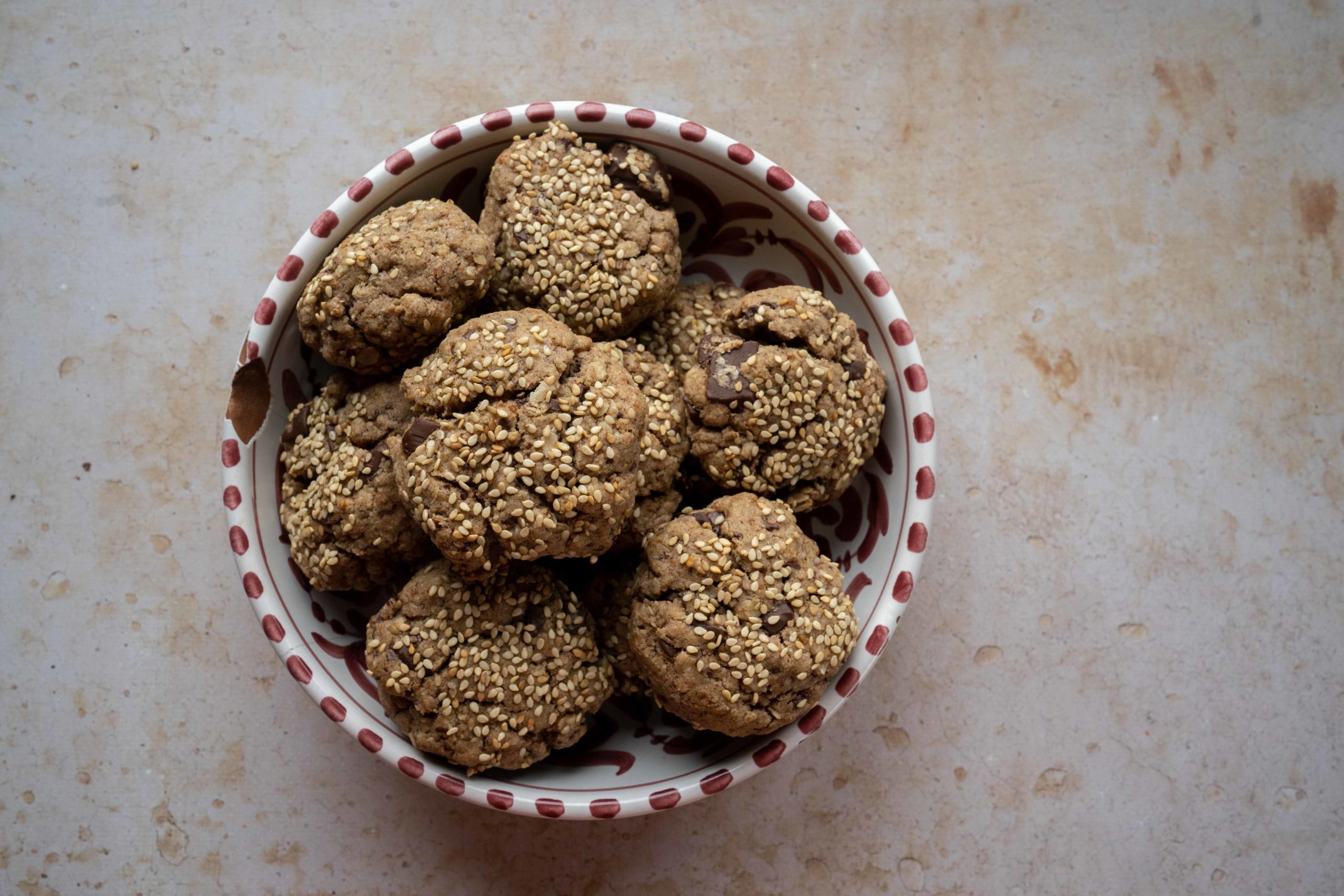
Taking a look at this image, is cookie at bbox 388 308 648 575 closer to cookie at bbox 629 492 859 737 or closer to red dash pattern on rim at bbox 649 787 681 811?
cookie at bbox 629 492 859 737

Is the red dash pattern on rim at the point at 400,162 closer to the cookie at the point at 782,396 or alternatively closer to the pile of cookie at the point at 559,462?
the pile of cookie at the point at 559,462

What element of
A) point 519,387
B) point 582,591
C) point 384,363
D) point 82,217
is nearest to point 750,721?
point 582,591

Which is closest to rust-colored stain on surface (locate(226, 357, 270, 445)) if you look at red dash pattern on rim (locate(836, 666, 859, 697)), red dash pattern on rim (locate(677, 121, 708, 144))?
red dash pattern on rim (locate(677, 121, 708, 144))

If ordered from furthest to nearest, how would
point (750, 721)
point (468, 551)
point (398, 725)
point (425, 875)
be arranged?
point (425, 875)
point (398, 725)
point (750, 721)
point (468, 551)

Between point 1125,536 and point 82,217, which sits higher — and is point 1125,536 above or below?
above

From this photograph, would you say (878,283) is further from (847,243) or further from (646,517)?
(646,517)

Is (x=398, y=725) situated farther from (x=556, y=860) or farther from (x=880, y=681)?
(x=880, y=681)

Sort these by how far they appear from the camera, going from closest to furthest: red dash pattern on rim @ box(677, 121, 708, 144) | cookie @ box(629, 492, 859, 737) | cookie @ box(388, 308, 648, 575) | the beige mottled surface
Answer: cookie @ box(388, 308, 648, 575) < cookie @ box(629, 492, 859, 737) < red dash pattern on rim @ box(677, 121, 708, 144) < the beige mottled surface
